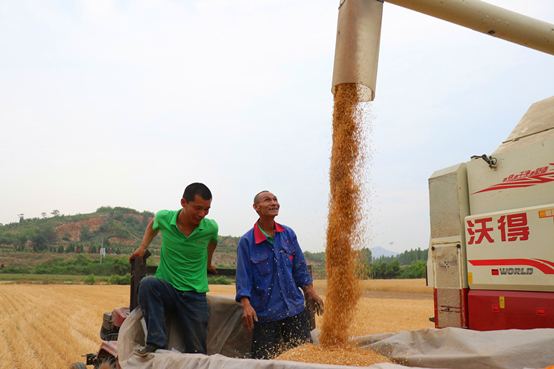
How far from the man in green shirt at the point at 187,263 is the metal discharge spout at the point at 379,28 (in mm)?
1454

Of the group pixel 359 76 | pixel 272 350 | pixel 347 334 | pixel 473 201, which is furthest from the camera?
pixel 473 201

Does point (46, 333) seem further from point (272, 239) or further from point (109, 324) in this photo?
point (272, 239)

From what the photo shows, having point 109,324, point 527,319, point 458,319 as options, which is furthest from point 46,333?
point 527,319

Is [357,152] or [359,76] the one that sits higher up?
[359,76]

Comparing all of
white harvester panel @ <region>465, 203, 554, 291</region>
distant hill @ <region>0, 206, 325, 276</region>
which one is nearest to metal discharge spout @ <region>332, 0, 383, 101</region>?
white harvester panel @ <region>465, 203, 554, 291</region>

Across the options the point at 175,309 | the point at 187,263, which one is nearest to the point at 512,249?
the point at 187,263

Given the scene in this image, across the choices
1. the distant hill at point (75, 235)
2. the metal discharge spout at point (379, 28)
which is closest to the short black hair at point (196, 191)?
the metal discharge spout at point (379, 28)

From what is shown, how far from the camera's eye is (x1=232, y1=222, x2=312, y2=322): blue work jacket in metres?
3.26

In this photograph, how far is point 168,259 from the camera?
10.7ft

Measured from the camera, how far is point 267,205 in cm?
341

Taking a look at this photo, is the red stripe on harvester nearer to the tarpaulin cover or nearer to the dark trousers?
the tarpaulin cover

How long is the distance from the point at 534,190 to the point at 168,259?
2.85 m

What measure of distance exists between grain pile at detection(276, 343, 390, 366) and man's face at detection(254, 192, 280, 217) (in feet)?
3.60

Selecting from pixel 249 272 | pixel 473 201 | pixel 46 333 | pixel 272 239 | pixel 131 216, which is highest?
pixel 131 216
